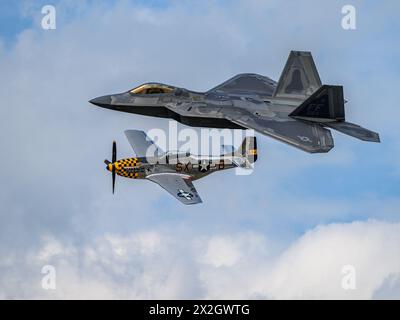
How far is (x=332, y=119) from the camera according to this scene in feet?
168

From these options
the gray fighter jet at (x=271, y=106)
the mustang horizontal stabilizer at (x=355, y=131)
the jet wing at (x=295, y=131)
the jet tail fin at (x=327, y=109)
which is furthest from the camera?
the jet tail fin at (x=327, y=109)

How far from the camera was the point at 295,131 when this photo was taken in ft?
163

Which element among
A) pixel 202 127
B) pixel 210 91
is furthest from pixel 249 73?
pixel 202 127

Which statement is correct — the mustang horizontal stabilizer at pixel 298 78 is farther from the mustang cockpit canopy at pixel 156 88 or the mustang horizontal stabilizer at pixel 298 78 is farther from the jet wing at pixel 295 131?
the mustang cockpit canopy at pixel 156 88

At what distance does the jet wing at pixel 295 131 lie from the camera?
48125mm

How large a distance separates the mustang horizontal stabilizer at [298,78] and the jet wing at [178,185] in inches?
278

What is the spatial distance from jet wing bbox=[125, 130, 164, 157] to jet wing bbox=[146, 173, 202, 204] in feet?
8.55

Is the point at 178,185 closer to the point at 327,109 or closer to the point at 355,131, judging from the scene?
the point at 327,109

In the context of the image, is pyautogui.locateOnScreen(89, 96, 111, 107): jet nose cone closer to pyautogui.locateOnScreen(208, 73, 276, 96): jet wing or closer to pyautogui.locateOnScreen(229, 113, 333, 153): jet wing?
pyautogui.locateOnScreen(208, 73, 276, 96): jet wing

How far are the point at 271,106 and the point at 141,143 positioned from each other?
10296mm

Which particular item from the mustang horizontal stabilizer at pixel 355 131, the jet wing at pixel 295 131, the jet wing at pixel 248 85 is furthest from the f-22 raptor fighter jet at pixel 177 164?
the mustang horizontal stabilizer at pixel 355 131

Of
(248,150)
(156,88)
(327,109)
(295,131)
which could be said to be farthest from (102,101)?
(327,109)

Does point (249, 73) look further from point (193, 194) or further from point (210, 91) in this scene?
point (193, 194)

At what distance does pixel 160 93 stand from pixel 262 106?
221 inches
